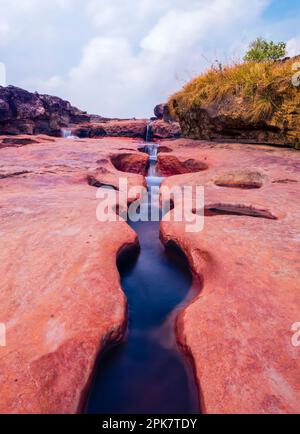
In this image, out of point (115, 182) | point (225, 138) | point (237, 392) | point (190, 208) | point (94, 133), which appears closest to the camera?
point (237, 392)

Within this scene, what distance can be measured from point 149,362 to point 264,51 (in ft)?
43.2

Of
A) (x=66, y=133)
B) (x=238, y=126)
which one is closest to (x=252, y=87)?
(x=238, y=126)

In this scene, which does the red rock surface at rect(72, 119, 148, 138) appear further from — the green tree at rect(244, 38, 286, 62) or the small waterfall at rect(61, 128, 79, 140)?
the green tree at rect(244, 38, 286, 62)

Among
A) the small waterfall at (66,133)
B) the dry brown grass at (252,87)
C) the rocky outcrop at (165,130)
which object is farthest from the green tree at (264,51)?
the small waterfall at (66,133)

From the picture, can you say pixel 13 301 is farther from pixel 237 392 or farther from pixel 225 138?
pixel 225 138

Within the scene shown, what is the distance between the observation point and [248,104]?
24.6 ft

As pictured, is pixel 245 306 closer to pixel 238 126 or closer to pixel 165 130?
pixel 238 126

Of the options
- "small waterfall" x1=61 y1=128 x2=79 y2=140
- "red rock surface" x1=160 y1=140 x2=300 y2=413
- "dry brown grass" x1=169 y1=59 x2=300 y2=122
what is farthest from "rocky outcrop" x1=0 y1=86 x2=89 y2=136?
"red rock surface" x1=160 y1=140 x2=300 y2=413

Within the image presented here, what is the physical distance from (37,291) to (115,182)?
11.3 ft

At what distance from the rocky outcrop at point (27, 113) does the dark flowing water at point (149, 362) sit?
1502 centimetres

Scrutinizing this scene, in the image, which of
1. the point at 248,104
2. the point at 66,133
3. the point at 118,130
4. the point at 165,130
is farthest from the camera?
the point at 118,130

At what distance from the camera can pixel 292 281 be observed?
2166 mm

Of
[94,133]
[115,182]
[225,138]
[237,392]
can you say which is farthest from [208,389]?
[94,133]

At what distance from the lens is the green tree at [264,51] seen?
10659 mm
